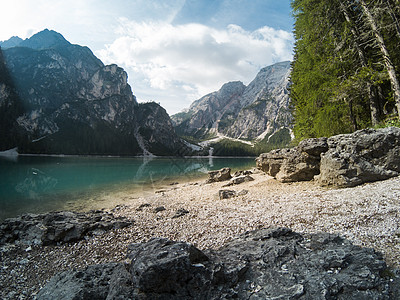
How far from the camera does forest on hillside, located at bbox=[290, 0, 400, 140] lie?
13.2m

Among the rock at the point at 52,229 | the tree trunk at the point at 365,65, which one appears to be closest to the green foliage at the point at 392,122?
the tree trunk at the point at 365,65

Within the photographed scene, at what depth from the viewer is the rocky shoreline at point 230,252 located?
400 centimetres

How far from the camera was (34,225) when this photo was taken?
11141 millimetres

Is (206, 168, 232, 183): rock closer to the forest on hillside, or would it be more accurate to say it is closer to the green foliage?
the forest on hillside

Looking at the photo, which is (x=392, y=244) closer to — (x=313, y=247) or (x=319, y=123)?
(x=313, y=247)

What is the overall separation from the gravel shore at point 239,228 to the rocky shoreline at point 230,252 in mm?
37

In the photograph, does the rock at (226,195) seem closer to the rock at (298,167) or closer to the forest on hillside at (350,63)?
the rock at (298,167)

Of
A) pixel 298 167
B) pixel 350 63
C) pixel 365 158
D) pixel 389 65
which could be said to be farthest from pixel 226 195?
pixel 350 63

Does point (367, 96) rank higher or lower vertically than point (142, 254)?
higher

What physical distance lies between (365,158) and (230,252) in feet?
34.3

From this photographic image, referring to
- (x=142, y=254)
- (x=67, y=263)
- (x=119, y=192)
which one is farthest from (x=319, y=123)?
(x=119, y=192)

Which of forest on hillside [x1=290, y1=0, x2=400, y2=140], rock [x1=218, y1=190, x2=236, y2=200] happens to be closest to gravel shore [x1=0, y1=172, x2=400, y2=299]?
rock [x1=218, y1=190, x2=236, y2=200]

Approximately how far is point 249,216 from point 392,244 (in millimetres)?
5196

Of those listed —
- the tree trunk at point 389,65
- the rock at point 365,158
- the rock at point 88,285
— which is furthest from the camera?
the tree trunk at point 389,65
